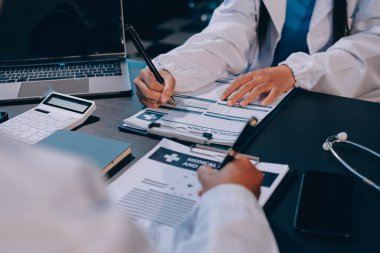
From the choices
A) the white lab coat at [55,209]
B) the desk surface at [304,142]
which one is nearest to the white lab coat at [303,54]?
the desk surface at [304,142]

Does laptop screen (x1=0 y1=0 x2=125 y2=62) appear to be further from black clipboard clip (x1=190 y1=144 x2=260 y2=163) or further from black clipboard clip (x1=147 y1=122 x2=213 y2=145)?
black clipboard clip (x1=190 y1=144 x2=260 y2=163)

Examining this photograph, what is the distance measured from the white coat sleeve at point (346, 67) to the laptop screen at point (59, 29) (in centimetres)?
50

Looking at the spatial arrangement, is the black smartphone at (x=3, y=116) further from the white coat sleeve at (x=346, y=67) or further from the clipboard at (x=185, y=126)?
the white coat sleeve at (x=346, y=67)

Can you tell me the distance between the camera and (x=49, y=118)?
3.13 feet

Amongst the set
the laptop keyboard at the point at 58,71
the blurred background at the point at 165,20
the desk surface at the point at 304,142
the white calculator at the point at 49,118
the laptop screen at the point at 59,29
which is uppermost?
the laptop screen at the point at 59,29

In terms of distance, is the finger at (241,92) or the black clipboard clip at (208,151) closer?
the black clipboard clip at (208,151)

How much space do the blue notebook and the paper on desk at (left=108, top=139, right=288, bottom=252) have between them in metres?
0.03

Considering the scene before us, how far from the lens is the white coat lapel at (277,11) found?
137cm

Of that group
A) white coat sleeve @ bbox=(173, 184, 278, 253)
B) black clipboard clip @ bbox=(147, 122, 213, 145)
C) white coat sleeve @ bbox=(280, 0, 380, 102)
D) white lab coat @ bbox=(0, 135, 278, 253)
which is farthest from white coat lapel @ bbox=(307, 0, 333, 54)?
white lab coat @ bbox=(0, 135, 278, 253)

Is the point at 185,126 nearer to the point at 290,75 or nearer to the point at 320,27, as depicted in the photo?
the point at 290,75

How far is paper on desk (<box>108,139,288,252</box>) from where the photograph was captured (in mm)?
655

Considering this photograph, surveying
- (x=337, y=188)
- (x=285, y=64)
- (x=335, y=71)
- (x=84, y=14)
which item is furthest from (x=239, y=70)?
(x=337, y=188)

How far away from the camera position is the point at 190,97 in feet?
3.53

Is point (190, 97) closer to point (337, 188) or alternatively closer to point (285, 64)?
point (285, 64)
